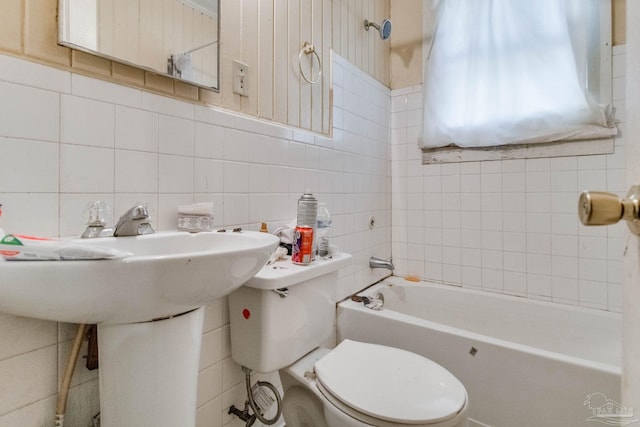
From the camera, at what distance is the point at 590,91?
61.0 inches

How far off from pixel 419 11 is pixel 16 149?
2289mm

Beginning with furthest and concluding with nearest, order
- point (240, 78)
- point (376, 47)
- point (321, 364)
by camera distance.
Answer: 1. point (376, 47)
2. point (240, 78)
3. point (321, 364)

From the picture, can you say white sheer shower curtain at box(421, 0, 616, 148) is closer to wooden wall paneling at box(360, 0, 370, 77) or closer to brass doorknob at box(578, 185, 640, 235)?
wooden wall paneling at box(360, 0, 370, 77)

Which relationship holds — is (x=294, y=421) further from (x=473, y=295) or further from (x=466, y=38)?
(x=466, y=38)

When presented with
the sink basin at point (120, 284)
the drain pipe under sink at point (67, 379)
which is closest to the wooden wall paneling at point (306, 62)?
the sink basin at point (120, 284)

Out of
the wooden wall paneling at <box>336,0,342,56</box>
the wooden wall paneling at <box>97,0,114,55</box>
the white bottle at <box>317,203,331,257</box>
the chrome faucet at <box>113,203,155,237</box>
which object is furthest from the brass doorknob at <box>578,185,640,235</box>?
the wooden wall paneling at <box>336,0,342,56</box>

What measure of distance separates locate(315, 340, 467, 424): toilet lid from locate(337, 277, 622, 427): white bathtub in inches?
15.4

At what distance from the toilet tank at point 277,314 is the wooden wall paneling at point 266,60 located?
0.62 metres

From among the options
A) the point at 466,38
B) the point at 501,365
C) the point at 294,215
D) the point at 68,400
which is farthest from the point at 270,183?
the point at 466,38

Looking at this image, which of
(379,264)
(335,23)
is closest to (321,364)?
(379,264)

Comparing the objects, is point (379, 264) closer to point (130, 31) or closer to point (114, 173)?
point (114, 173)

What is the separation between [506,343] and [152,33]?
161 cm

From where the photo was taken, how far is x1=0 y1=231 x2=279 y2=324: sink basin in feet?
1.48

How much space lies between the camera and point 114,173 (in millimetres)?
799
